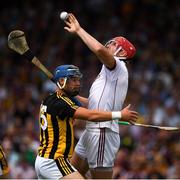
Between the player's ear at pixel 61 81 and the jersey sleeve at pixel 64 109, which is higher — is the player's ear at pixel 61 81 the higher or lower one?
the higher one

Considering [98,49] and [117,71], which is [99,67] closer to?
[117,71]

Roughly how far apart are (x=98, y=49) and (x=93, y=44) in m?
0.09

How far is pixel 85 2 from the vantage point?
18.4 m

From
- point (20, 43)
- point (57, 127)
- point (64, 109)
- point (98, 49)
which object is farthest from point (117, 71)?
point (20, 43)

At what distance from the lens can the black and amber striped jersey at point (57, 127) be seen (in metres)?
8.09

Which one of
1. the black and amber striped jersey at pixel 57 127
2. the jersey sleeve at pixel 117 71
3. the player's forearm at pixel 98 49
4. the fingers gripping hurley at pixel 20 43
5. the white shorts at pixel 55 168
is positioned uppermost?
the fingers gripping hurley at pixel 20 43

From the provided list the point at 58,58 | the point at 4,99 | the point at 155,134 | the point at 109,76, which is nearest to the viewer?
the point at 109,76

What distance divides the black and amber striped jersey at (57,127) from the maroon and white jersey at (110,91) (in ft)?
1.50

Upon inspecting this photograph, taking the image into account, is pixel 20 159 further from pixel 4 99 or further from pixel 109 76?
pixel 109 76

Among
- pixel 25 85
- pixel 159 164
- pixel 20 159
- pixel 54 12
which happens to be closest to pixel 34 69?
pixel 25 85

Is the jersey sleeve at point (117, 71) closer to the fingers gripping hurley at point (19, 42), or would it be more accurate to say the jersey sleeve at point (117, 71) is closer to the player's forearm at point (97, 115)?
the player's forearm at point (97, 115)

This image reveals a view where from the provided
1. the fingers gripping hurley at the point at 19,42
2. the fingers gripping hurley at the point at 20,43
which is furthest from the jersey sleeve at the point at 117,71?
the fingers gripping hurley at the point at 19,42

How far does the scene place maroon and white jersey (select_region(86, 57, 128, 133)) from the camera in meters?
8.51

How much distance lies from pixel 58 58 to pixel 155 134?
12.7 feet
